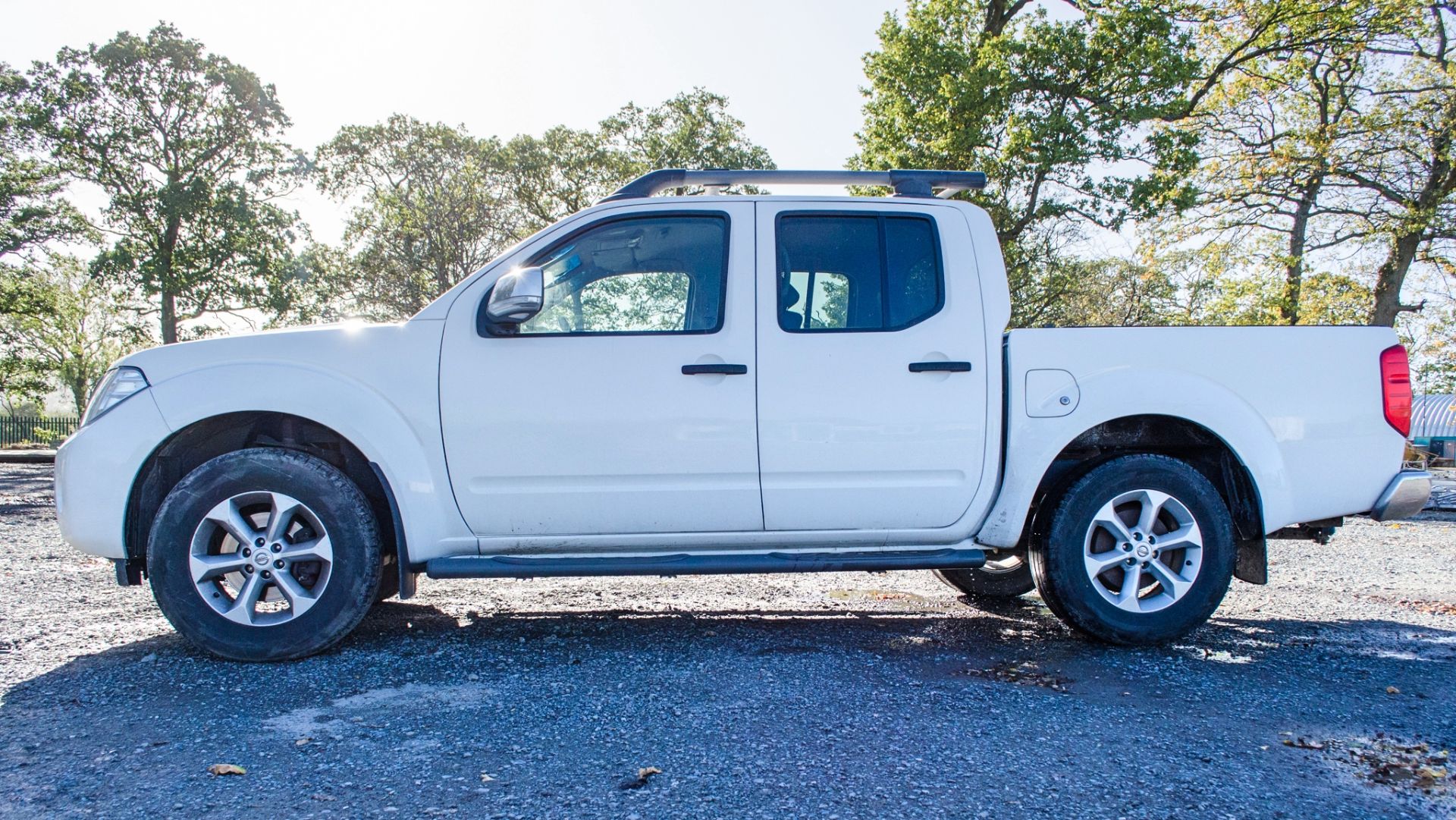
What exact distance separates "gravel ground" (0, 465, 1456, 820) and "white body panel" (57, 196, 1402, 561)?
1.77 feet

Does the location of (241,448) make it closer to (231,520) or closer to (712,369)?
(231,520)

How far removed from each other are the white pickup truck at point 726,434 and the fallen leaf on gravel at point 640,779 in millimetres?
1230

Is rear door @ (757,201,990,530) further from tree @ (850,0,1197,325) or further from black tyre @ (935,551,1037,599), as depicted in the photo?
tree @ (850,0,1197,325)

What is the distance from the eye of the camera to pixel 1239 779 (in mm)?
2559

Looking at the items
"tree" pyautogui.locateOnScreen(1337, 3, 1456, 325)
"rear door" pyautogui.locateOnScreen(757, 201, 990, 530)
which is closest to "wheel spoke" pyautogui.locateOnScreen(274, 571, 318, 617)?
"rear door" pyautogui.locateOnScreen(757, 201, 990, 530)

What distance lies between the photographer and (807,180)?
4.16 metres

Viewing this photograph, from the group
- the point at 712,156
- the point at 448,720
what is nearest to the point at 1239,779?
the point at 448,720

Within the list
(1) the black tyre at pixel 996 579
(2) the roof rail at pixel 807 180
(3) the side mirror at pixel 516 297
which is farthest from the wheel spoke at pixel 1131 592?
(3) the side mirror at pixel 516 297

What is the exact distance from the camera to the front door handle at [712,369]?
3.81 meters

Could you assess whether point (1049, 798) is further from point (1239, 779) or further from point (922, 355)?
point (922, 355)

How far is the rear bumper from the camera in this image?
4.00 m

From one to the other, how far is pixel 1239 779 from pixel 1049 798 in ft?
1.98

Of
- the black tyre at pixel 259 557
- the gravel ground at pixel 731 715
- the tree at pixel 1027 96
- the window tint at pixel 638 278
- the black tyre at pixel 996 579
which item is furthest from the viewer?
the tree at pixel 1027 96

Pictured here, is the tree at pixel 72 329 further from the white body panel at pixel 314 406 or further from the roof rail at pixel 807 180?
the roof rail at pixel 807 180
